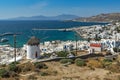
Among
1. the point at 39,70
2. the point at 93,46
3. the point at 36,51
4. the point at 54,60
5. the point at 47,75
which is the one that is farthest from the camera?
the point at 93,46

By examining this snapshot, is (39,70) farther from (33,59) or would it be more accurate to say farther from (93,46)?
(93,46)

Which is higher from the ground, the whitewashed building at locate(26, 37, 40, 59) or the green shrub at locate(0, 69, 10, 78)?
the whitewashed building at locate(26, 37, 40, 59)

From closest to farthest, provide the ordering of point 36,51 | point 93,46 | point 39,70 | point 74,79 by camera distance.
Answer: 1. point 74,79
2. point 39,70
3. point 36,51
4. point 93,46

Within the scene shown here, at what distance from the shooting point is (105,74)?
2344 cm

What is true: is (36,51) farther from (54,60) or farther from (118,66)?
(118,66)

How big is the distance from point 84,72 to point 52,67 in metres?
3.87

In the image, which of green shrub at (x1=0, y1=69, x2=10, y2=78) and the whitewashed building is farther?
the whitewashed building

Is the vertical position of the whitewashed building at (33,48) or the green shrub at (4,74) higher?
the whitewashed building at (33,48)

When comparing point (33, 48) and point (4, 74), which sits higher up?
point (33, 48)

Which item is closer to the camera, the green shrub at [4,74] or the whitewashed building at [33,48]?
the green shrub at [4,74]

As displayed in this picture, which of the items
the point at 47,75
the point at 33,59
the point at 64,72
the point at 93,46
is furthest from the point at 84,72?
the point at 93,46

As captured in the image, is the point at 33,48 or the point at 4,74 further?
the point at 33,48

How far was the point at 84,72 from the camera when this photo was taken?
2444cm

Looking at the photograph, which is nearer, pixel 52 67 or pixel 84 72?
pixel 84 72
